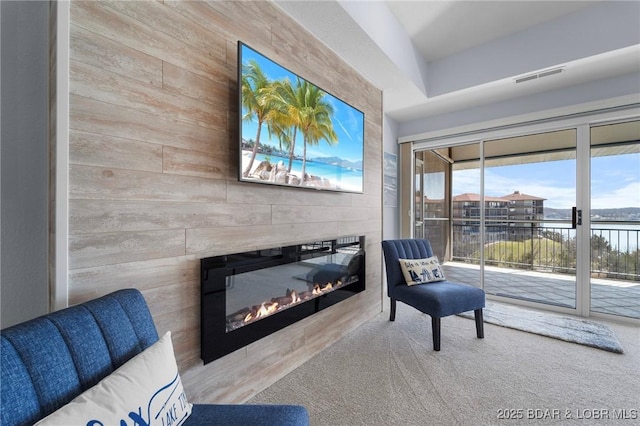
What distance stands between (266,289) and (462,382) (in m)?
1.46

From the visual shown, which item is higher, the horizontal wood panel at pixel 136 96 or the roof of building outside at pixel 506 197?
the horizontal wood panel at pixel 136 96

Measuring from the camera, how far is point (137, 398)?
78cm

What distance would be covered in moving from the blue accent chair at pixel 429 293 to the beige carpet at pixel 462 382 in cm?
28

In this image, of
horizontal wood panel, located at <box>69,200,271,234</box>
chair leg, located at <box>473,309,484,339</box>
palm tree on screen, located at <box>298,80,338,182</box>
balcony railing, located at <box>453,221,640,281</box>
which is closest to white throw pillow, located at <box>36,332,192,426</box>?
horizontal wood panel, located at <box>69,200,271,234</box>

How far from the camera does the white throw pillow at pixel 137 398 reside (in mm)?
673

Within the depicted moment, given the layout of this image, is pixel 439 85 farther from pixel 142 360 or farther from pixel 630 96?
pixel 142 360

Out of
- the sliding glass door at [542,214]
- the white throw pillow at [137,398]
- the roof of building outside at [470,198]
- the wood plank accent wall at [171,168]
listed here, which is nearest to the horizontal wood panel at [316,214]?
the wood plank accent wall at [171,168]

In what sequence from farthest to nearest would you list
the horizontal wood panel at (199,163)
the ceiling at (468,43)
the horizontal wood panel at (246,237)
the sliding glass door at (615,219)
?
the sliding glass door at (615,219) < the ceiling at (468,43) < the horizontal wood panel at (246,237) < the horizontal wood panel at (199,163)

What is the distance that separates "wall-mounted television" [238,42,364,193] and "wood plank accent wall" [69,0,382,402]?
0.09m

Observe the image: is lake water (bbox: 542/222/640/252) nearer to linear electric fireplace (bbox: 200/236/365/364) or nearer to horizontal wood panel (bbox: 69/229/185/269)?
linear electric fireplace (bbox: 200/236/365/364)

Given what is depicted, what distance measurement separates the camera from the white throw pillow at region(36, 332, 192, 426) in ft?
Answer: 2.21

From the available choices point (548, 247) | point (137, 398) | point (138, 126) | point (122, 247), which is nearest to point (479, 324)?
point (548, 247)

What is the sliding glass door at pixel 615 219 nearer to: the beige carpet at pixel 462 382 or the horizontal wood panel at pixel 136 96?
the beige carpet at pixel 462 382

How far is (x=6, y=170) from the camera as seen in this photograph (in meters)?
0.99
